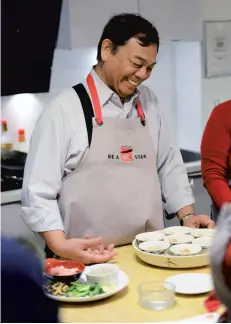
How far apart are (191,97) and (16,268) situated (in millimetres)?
2856

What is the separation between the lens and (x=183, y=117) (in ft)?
10.9

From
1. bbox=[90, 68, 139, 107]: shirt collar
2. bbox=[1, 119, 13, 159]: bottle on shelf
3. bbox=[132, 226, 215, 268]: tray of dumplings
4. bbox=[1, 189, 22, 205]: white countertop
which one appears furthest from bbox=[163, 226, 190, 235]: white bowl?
bbox=[1, 119, 13, 159]: bottle on shelf

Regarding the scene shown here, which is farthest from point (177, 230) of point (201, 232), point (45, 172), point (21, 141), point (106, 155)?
point (21, 141)

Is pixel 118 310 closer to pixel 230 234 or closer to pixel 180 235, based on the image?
→ pixel 180 235

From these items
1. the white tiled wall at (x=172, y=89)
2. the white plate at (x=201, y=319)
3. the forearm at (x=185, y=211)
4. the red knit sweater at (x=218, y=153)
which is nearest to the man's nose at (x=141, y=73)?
the forearm at (x=185, y=211)

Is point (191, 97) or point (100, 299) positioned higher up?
point (191, 97)

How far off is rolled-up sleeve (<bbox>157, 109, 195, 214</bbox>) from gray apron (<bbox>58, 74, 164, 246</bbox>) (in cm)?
10

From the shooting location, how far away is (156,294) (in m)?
1.13

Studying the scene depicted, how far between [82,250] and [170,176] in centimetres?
50

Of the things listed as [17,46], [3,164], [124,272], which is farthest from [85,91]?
[3,164]

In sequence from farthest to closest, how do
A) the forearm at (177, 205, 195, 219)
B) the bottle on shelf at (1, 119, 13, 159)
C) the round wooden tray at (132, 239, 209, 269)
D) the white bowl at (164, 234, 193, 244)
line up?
the bottle on shelf at (1, 119, 13, 159) < the forearm at (177, 205, 195, 219) < the white bowl at (164, 234, 193, 244) < the round wooden tray at (132, 239, 209, 269)

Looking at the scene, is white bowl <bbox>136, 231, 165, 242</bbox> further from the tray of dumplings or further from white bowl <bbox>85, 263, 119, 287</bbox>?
white bowl <bbox>85, 263, 119, 287</bbox>

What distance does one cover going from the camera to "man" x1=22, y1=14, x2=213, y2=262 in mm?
1469

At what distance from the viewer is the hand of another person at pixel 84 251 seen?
1.31m
